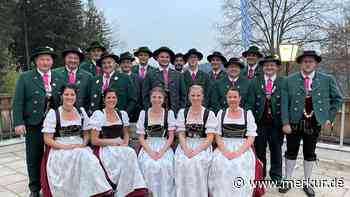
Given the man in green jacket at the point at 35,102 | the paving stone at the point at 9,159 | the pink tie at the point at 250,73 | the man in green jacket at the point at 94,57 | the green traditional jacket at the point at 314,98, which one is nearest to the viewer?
the man in green jacket at the point at 35,102

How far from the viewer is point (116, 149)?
318 centimetres

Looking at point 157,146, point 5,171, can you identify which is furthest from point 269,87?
point 5,171

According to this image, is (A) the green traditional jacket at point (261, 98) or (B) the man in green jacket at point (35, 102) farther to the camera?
(A) the green traditional jacket at point (261, 98)

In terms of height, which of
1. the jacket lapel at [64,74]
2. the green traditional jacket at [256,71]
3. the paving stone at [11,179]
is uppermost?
the green traditional jacket at [256,71]

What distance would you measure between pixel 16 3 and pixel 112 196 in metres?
18.6

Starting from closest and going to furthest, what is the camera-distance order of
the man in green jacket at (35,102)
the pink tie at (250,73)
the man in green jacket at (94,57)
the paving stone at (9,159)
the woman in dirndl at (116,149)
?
the woman in dirndl at (116,149) → the man in green jacket at (35,102) → the pink tie at (250,73) → the man in green jacket at (94,57) → the paving stone at (9,159)

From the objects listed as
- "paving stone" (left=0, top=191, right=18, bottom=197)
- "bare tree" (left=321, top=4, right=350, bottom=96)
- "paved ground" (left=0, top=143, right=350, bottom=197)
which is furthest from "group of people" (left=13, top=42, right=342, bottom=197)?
"bare tree" (left=321, top=4, right=350, bottom=96)

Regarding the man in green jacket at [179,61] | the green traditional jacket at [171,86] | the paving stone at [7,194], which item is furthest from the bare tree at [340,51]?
the paving stone at [7,194]

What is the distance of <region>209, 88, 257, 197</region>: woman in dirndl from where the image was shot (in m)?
2.96

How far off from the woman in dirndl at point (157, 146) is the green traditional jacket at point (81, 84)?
72 cm

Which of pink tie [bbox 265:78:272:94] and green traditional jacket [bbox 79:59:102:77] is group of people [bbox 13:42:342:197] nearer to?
pink tie [bbox 265:78:272:94]

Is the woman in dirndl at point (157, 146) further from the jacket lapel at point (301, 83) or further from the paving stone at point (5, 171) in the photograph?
the paving stone at point (5, 171)

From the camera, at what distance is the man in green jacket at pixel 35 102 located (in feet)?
11.0

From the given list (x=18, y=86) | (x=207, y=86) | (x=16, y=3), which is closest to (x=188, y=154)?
(x=207, y=86)
